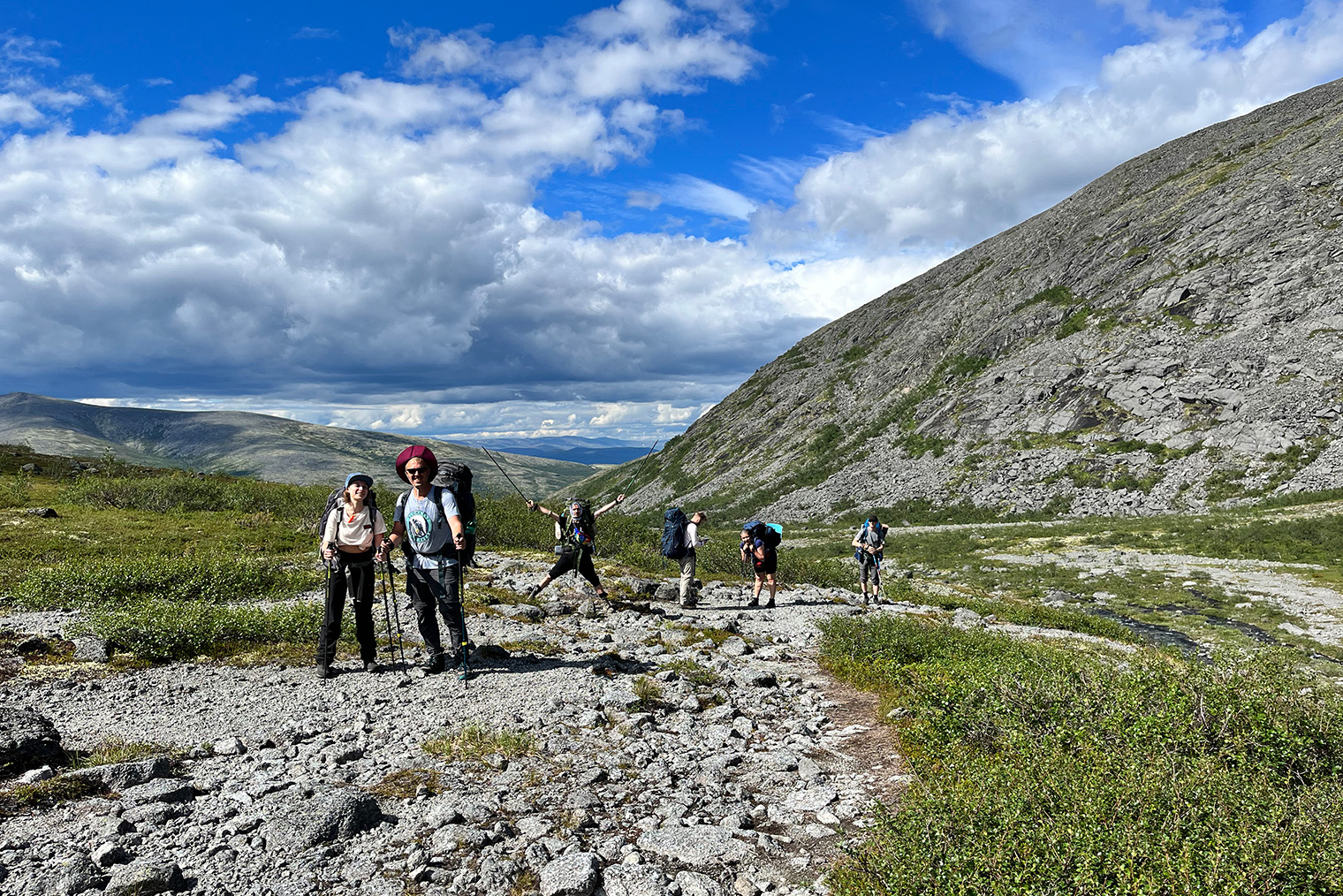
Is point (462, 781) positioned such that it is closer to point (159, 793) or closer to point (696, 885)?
point (159, 793)

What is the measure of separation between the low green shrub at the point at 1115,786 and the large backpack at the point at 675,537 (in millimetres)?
9211

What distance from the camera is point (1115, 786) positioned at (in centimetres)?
414

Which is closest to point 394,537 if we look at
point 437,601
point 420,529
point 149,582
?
point 420,529

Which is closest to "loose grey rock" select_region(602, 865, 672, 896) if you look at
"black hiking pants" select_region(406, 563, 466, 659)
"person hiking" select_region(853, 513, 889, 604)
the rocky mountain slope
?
"black hiking pants" select_region(406, 563, 466, 659)

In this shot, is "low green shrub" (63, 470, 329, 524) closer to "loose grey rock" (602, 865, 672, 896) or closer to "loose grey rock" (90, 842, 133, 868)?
"loose grey rock" (90, 842, 133, 868)

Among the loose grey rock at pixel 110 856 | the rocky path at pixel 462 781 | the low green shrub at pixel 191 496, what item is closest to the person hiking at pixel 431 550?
the rocky path at pixel 462 781

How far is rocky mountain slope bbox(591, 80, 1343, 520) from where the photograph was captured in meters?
55.9

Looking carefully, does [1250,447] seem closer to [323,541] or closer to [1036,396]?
[1036,396]

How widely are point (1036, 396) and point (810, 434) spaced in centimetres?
3450

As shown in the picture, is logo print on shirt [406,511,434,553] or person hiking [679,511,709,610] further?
person hiking [679,511,709,610]

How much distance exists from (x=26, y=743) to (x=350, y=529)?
391 cm

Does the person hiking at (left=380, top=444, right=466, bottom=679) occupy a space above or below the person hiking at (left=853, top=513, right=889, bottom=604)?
above

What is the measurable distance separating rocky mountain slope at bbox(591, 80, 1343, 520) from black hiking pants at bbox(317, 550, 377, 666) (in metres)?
62.1

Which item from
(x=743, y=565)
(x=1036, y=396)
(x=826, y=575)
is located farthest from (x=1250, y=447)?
(x=743, y=565)
